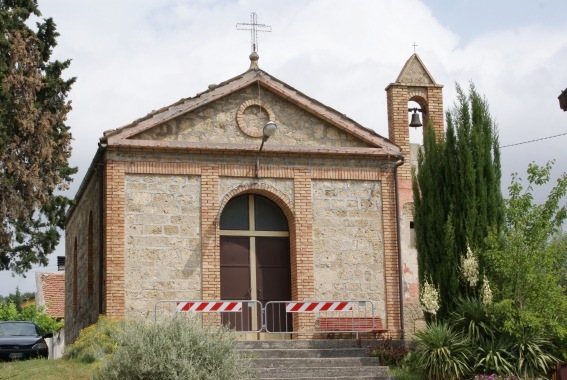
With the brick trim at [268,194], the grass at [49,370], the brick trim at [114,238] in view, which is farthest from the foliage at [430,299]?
the grass at [49,370]

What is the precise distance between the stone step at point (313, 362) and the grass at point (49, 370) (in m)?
3.21

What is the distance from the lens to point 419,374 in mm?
18188

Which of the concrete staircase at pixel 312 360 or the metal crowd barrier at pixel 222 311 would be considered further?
the metal crowd barrier at pixel 222 311

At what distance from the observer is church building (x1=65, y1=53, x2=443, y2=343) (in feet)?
67.8

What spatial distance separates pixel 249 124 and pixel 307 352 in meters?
5.83

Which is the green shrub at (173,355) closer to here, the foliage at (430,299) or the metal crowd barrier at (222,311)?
the metal crowd barrier at (222,311)

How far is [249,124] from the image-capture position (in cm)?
2200

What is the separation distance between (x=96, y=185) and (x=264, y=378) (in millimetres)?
7953

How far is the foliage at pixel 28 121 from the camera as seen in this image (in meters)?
26.6

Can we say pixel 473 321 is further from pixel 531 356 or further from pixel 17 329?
pixel 17 329

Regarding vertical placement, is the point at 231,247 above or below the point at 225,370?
above

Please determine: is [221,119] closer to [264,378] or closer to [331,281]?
[331,281]

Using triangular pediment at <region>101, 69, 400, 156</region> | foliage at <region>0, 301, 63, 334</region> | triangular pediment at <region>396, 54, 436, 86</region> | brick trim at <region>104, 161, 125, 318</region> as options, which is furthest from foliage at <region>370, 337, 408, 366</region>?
foliage at <region>0, 301, 63, 334</region>

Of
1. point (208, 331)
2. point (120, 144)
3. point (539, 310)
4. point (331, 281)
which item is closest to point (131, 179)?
point (120, 144)
